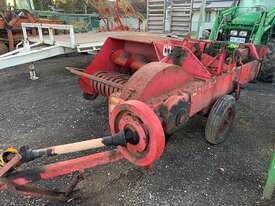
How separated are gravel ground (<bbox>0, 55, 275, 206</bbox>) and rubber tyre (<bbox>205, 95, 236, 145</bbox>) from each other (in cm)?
15

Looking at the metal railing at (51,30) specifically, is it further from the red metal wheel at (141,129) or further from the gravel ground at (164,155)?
the red metal wheel at (141,129)

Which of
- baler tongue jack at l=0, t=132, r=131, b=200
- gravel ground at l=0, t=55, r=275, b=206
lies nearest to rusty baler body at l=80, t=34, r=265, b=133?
baler tongue jack at l=0, t=132, r=131, b=200

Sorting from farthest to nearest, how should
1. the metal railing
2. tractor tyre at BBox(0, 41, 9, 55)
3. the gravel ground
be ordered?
tractor tyre at BBox(0, 41, 9, 55), the metal railing, the gravel ground

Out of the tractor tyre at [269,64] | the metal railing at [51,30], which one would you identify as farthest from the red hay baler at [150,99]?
the tractor tyre at [269,64]

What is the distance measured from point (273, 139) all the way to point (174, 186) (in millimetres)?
1791

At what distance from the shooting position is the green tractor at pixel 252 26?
5.61m

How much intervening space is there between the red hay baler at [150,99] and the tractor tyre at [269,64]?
1.69 metres

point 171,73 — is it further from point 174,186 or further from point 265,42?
point 265,42

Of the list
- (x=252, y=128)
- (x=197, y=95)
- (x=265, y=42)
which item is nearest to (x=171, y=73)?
(x=197, y=95)

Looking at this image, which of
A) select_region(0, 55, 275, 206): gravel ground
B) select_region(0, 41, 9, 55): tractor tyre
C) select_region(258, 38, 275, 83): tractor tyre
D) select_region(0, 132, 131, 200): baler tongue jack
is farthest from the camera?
select_region(0, 41, 9, 55): tractor tyre

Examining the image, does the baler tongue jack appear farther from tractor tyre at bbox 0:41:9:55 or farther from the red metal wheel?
tractor tyre at bbox 0:41:9:55

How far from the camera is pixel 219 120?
2.92 metres

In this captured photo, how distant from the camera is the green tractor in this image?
5613 millimetres

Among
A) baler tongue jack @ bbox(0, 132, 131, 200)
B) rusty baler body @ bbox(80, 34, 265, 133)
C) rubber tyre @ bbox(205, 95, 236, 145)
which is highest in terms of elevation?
rusty baler body @ bbox(80, 34, 265, 133)
